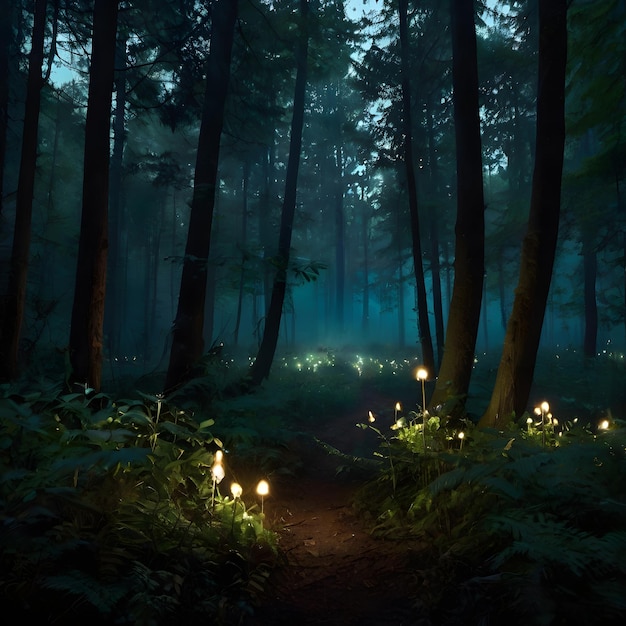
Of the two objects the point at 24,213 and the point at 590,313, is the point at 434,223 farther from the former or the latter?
the point at 24,213

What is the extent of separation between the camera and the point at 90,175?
6.43 metres

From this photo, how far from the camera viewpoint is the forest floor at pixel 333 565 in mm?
3172

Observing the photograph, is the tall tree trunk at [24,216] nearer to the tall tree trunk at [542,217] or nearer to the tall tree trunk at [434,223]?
the tall tree trunk at [542,217]

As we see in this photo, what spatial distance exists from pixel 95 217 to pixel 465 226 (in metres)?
6.19

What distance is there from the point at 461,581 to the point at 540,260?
433 cm

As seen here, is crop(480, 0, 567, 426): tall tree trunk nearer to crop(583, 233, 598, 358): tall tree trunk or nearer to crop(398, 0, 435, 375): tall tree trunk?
crop(398, 0, 435, 375): tall tree trunk

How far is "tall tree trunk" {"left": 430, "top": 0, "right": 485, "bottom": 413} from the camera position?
23.0 ft

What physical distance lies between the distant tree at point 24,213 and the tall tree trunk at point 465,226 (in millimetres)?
8156

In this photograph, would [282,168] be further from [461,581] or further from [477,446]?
[461,581]

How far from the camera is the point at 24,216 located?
8.97 meters

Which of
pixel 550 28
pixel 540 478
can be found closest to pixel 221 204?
pixel 550 28

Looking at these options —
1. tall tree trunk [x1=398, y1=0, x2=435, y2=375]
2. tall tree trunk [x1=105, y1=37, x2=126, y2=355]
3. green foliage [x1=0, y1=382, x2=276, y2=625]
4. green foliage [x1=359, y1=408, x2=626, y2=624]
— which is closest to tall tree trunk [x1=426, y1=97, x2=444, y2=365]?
tall tree trunk [x1=398, y1=0, x2=435, y2=375]

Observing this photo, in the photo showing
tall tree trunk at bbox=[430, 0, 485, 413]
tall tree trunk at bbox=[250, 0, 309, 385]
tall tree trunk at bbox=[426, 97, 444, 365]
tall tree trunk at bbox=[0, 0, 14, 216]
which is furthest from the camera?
tall tree trunk at bbox=[426, 97, 444, 365]

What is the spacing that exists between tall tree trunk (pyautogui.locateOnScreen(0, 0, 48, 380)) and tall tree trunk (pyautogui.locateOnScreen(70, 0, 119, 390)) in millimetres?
2569
